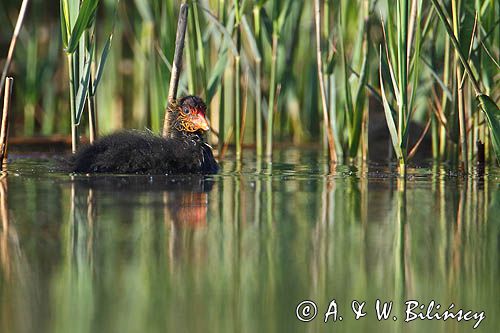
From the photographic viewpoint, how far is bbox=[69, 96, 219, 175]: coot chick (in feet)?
23.9

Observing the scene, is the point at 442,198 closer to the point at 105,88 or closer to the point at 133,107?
the point at 105,88

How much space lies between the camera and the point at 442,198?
6.44 metres

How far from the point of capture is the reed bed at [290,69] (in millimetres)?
7109

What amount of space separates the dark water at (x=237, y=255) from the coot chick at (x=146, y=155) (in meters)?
0.24

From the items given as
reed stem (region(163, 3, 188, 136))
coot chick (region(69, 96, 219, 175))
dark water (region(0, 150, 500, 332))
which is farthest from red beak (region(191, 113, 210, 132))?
dark water (region(0, 150, 500, 332))

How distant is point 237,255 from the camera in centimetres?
461

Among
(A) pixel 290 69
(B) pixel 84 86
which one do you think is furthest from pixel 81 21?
(A) pixel 290 69

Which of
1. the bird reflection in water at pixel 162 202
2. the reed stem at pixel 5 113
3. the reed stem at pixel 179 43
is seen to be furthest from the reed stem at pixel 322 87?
the reed stem at pixel 5 113

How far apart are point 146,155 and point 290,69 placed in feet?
10.5

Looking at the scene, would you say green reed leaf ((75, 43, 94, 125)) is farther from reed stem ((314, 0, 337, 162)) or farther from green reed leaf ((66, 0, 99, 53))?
reed stem ((314, 0, 337, 162))

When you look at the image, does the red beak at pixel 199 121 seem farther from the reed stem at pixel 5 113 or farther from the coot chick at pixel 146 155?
the reed stem at pixel 5 113

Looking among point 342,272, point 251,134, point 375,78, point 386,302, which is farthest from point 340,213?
point 251,134

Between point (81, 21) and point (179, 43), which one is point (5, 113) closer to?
point (81, 21)

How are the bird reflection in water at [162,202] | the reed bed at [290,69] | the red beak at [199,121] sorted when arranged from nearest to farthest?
1. the bird reflection in water at [162,202]
2. the reed bed at [290,69]
3. the red beak at [199,121]
